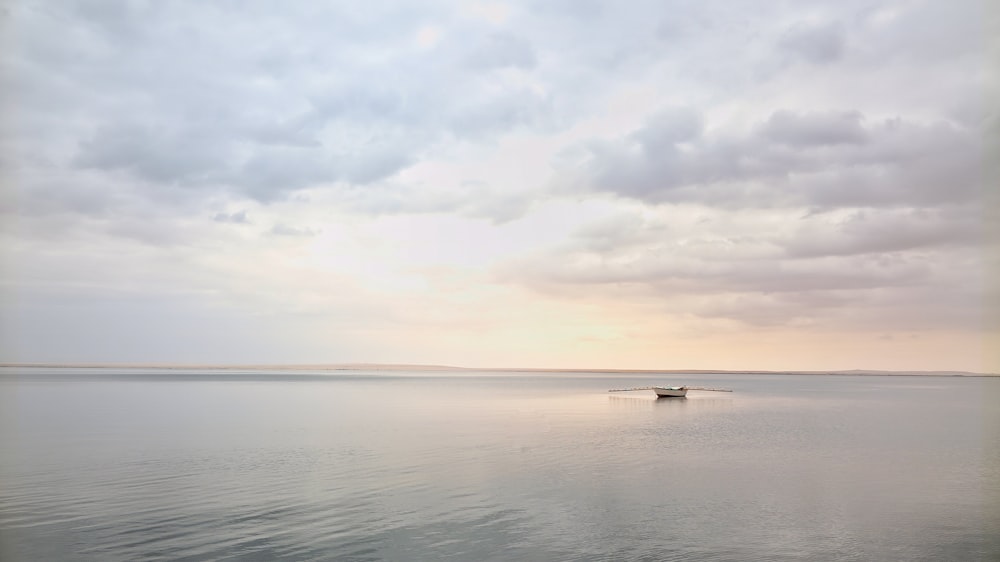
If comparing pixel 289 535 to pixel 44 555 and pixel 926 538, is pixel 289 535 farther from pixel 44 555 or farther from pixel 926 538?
pixel 926 538

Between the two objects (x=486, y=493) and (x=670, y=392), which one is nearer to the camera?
(x=486, y=493)

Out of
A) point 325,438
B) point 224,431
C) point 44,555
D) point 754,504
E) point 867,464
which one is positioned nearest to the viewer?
point 44,555

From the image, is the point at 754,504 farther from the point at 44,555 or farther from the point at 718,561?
the point at 44,555

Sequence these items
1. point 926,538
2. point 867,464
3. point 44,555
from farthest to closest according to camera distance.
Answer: point 867,464 < point 926,538 < point 44,555

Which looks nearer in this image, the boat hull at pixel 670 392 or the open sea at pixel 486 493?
the open sea at pixel 486 493

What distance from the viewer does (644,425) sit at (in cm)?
7431

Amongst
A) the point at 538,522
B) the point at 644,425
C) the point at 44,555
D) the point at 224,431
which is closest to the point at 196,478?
the point at 44,555

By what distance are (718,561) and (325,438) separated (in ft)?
135

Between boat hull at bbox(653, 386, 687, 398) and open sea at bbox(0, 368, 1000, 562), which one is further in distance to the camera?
boat hull at bbox(653, 386, 687, 398)

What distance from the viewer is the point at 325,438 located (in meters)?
56.8

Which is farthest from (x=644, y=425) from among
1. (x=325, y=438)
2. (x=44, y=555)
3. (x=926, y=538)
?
(x=44, y=555)

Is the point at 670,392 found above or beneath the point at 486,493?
above

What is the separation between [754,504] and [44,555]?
2908cm

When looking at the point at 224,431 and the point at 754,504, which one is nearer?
the point at 754,504
